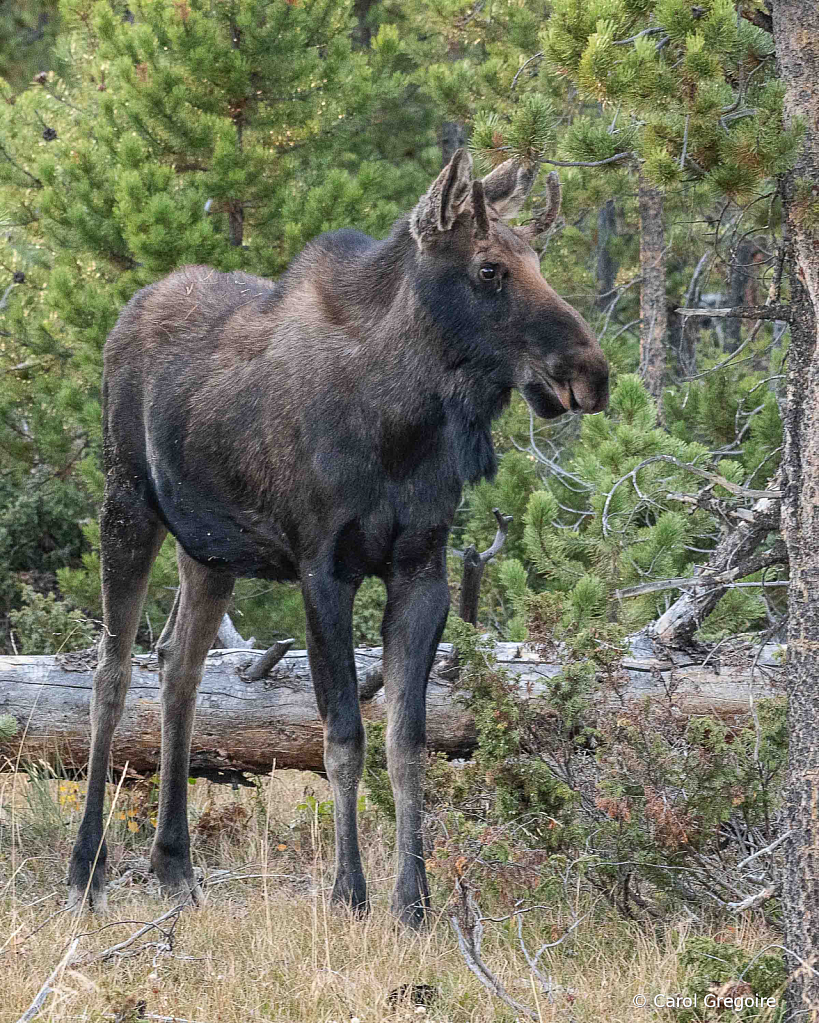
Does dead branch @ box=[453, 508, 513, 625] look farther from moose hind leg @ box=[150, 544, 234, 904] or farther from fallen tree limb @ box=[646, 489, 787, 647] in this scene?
moose hind leg @ box=[150, 544, 234, 904]

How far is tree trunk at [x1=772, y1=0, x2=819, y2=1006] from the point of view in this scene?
3602 mm

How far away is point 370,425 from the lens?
4855 mm

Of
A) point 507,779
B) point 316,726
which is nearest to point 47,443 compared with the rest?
point 316,726

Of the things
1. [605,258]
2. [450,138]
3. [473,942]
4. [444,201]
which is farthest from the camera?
[450,138]

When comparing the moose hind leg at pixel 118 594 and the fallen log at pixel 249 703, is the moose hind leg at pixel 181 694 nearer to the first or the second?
the moose hind leg at pixel 118 594

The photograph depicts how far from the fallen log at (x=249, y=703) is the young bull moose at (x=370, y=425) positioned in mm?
866

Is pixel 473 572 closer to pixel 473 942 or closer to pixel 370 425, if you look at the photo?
pixel 370 425

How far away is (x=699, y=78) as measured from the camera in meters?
4.02

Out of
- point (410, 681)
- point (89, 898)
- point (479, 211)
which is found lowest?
point (89, 898)

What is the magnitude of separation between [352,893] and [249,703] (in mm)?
1712

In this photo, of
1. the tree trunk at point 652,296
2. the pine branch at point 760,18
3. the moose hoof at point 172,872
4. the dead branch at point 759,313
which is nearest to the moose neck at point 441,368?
the dead branch at point 759,313

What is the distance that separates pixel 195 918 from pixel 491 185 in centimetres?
315

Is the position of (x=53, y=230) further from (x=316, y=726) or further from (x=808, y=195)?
(x=808, y=195)

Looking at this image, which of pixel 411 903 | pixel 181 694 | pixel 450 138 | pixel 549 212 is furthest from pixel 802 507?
pixel 450 138
